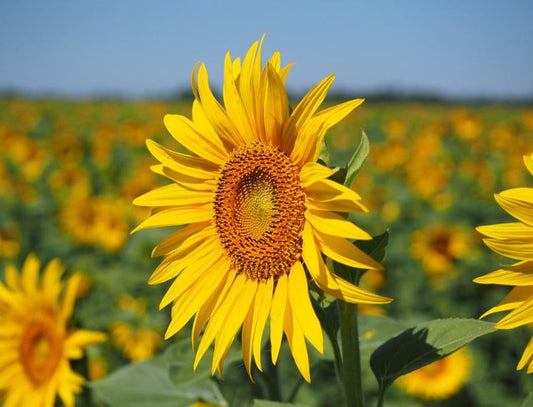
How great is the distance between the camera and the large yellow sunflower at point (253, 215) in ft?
4.11

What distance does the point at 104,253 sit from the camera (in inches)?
253

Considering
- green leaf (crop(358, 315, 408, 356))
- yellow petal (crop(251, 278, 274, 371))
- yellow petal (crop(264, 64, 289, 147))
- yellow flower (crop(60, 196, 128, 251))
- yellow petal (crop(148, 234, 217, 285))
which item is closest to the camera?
yellow petal (crop(264, 64, 289, 147))

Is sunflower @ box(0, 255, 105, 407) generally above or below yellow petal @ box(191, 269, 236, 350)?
below

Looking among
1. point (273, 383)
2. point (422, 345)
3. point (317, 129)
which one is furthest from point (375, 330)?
point (317, 129)

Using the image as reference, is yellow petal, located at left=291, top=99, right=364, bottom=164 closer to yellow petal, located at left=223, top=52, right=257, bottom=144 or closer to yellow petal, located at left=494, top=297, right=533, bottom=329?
yellow petal, located at left=223, top=52, right=257, bottom=144

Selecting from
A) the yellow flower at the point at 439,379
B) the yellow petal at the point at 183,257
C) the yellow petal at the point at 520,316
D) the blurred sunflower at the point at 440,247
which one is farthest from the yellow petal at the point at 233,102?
the blurred sunflower at the point at 440,247

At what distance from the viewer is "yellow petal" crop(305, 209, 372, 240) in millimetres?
1165

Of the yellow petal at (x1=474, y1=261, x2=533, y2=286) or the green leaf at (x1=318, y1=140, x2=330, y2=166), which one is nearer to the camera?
the yellow petal at (x1=474, y1=261, x2=533, y2=286)

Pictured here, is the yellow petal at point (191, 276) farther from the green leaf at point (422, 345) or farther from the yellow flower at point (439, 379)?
the yellow flower at point (439, 379)

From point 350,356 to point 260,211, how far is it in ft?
1.45

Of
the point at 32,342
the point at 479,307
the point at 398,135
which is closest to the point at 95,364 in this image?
the point at 32,342

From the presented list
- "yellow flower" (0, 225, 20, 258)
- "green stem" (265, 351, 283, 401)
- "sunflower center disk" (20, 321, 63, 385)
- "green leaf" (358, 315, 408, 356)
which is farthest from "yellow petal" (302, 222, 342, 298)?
"yellow flower" (0, 225, 20, 258)

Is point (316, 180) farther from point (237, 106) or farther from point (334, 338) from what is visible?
point (334, 338)

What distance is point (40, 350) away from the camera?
257 centimetres
